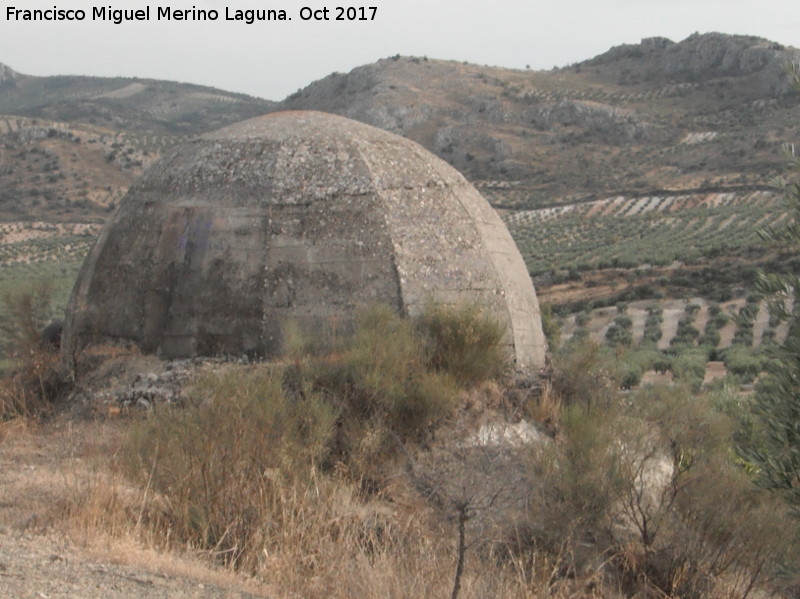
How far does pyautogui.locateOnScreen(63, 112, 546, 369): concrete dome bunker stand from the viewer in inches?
327

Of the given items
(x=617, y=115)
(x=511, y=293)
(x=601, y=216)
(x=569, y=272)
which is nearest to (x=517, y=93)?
(x=617, y=115)

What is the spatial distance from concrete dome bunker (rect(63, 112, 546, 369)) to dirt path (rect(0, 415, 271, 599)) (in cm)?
186

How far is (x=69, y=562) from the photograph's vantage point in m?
5.11

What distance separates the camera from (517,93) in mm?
91812

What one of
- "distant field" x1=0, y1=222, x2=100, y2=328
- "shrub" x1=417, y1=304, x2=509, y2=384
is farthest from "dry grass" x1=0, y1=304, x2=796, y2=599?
"distant field" x1=0, y1=222, x2=100, y2=328

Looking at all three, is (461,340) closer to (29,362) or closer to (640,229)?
(29,362)

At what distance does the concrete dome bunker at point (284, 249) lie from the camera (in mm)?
8297

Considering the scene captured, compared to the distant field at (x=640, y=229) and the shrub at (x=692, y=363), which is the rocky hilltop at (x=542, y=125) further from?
the shrub at (x=692, y=363)

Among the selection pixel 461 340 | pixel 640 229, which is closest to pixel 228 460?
pixel 461 340

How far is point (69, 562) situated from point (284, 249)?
→ 374 centimetres

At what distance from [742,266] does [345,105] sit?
57.1 metres

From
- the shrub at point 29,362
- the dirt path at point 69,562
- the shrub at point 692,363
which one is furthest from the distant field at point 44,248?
the dirt path at point 69,562

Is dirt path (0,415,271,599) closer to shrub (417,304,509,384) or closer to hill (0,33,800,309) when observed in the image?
shrub (417,304,509,384)

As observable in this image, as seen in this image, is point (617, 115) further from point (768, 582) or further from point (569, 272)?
point (768, 582)
